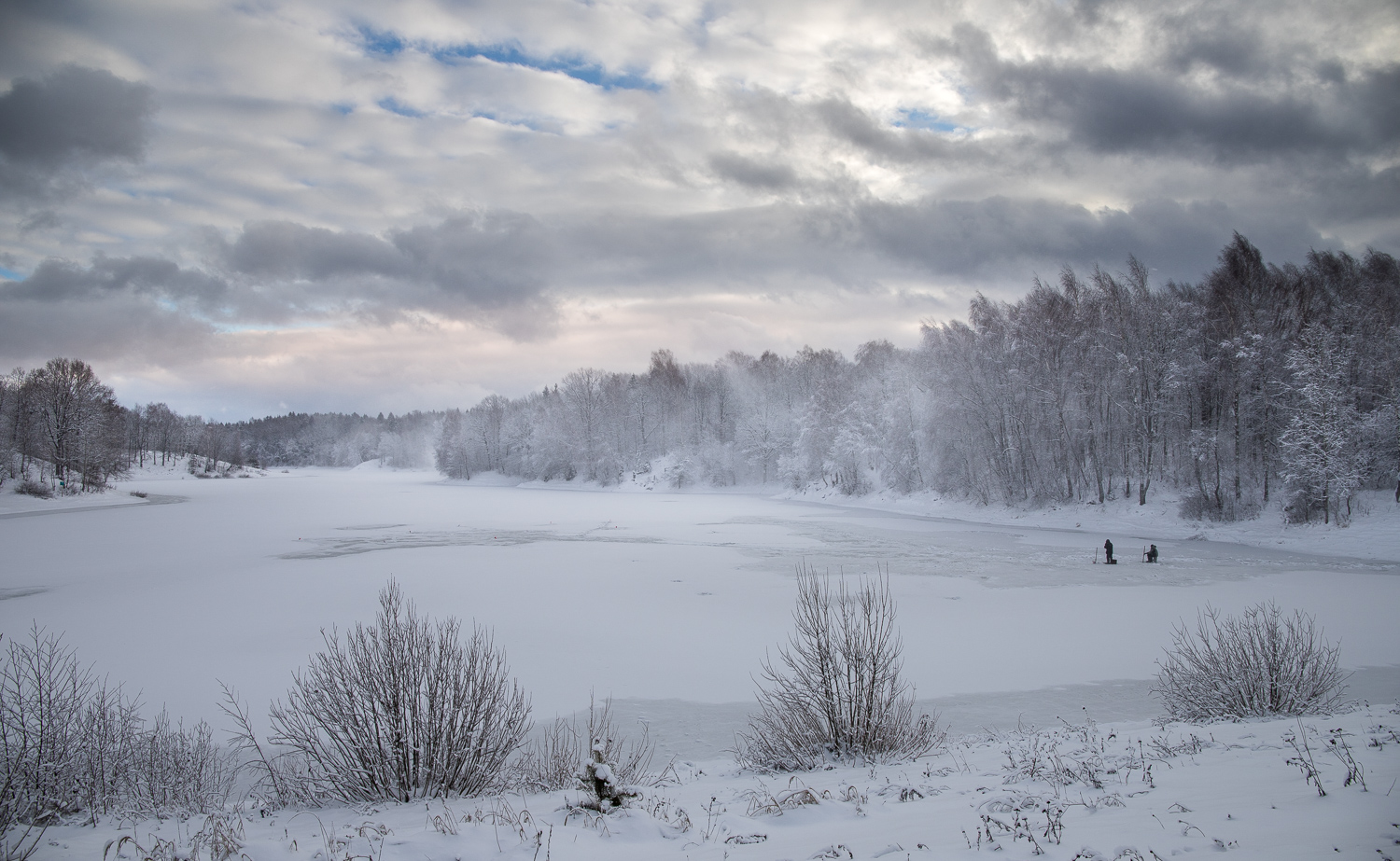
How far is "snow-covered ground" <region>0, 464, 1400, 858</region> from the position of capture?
18.6 feet

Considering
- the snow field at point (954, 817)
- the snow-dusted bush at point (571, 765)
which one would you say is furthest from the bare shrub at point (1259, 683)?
the snow-dusted bush at point (571, 765)

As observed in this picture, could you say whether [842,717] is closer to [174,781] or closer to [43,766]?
[174,781]

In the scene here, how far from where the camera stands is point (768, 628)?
18.9 m

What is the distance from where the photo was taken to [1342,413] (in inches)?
1283

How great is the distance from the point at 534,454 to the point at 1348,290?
95.2 m

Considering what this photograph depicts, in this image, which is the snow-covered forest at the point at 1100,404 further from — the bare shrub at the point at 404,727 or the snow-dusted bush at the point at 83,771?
the snow-dusted bush at the point at 83,771

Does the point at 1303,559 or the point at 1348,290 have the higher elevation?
the point at 1348,290

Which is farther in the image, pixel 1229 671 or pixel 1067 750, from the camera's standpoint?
pixel 1229 671

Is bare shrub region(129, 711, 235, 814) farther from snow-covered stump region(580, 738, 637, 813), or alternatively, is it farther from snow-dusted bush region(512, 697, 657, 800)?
snow-covered stump region(580, 738, 637, 813)

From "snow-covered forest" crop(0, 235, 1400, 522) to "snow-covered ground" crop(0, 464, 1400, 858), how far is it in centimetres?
361

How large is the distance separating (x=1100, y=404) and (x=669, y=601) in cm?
3786

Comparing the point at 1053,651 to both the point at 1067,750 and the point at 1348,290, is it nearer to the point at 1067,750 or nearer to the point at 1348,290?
the point at 1067,750

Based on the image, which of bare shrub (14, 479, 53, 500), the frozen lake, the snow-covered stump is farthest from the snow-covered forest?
the snow-covered stump

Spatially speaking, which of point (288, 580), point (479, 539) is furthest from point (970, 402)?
point (288, 580)
